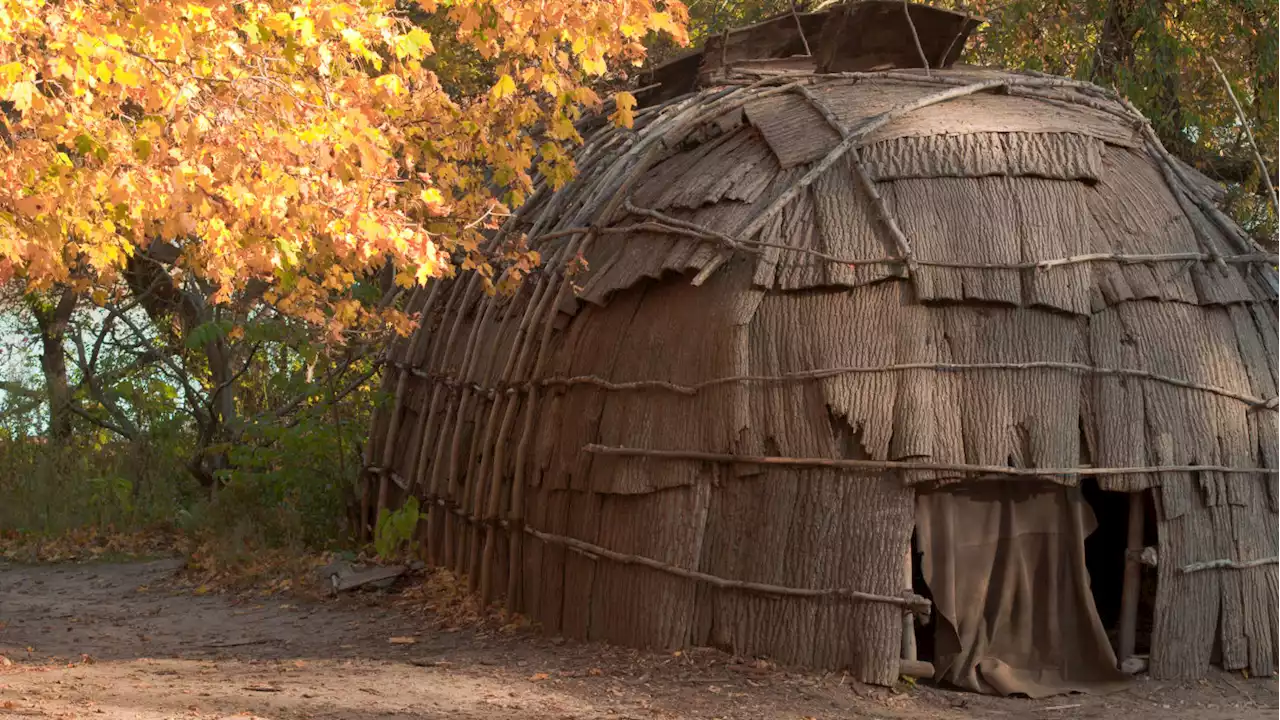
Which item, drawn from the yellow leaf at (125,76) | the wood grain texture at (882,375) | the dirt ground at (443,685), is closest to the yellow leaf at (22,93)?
the yellow leaf at (125,76)

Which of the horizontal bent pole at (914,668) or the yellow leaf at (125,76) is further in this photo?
the horizontal bent pole at (914,668)

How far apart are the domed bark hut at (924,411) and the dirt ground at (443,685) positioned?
0.22 meters

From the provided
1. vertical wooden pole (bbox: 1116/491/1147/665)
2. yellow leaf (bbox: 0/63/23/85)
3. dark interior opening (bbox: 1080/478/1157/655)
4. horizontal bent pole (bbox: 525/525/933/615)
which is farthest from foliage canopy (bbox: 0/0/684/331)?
dark interior opening (bbox: 1080/478/1157/655)

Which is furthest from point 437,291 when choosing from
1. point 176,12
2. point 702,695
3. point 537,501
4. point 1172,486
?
point 176,12

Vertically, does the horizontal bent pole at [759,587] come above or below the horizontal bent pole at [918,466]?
below

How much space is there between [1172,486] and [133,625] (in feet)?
23.0

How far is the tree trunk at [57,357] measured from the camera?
1535cm

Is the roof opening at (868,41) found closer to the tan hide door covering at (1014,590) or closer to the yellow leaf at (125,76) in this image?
the tan hide door covering at (1014,590)

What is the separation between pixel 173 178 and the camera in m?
5.55

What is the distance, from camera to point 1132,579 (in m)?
8.28

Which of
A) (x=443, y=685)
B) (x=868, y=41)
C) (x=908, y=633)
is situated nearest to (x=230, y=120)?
(x=443, y=685)

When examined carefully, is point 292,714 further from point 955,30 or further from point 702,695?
point 955,30

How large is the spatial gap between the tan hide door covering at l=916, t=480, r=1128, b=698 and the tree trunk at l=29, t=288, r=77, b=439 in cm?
1025

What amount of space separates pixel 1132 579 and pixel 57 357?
515 inches
